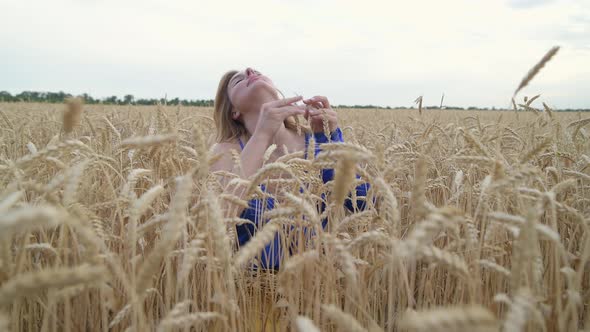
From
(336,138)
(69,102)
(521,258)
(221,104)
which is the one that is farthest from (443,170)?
(69,102)

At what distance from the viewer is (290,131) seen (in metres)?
3.14

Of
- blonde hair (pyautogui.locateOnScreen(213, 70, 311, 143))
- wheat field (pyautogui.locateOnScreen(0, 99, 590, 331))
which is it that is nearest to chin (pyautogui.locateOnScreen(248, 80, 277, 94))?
blonde hair (pyautogui.locateOnScreen(213, 70, 311, 143))

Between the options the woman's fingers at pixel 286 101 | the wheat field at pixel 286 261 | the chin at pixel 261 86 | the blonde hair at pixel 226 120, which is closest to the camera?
the wheat field at pixel 286 261

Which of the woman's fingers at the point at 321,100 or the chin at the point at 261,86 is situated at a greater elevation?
the chin at the point at 261,86

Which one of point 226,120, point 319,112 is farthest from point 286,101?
point 226,120

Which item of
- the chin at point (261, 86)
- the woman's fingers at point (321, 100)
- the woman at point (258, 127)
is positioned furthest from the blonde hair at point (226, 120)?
the woman's fingers at point (321, 100)

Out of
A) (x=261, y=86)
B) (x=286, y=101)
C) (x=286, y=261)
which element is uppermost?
(x=261, y=86)

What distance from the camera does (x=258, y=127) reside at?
2277 millimetres

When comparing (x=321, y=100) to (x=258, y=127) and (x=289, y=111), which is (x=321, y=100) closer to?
(x=289, y=111)

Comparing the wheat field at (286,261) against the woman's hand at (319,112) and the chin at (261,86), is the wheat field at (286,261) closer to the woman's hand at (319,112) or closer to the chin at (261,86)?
the woman's hand at (319,112)

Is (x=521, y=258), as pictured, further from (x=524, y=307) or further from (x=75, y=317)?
(x=75, y=317)

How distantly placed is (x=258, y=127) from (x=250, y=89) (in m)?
0.51

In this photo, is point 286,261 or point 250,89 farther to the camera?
point 250,89

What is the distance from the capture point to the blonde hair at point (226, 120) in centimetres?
320
